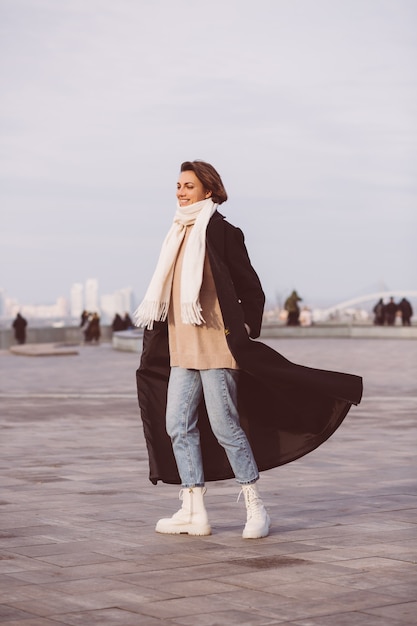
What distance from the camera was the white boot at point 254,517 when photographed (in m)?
6.13

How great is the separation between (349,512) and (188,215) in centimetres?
195

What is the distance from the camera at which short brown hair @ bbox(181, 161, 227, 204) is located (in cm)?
625

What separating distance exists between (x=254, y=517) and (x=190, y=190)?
1662 millimetres

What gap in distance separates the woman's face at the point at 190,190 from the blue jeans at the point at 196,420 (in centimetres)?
85

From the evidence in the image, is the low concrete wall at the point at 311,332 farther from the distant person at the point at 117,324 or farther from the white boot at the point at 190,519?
the white boot at the point at 190,519

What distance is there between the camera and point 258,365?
19.9ft

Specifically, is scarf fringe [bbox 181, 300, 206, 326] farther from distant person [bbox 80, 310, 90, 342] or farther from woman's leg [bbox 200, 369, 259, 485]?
distant person [bbox 80, 310, 90, 342]

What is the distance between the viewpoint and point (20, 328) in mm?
47531

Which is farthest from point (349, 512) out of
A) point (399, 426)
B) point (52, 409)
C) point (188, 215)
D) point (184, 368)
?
point (52, 409)

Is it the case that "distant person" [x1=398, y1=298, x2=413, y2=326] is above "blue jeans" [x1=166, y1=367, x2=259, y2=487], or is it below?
above

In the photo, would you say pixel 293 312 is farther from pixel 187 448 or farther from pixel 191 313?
pixel 191 313

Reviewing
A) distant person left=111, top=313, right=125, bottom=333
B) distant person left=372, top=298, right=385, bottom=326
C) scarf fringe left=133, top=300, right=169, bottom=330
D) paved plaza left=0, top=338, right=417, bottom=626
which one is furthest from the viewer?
distant person left=372, top=298, right=385, bottom=326

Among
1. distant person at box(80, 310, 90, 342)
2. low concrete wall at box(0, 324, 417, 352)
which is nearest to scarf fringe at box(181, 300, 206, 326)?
low concrete wall at box(0, 324, 417, 352)

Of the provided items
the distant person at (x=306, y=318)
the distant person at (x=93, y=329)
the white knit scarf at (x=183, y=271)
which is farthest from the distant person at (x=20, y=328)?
the white knit scarf at (x=183, y=271)
